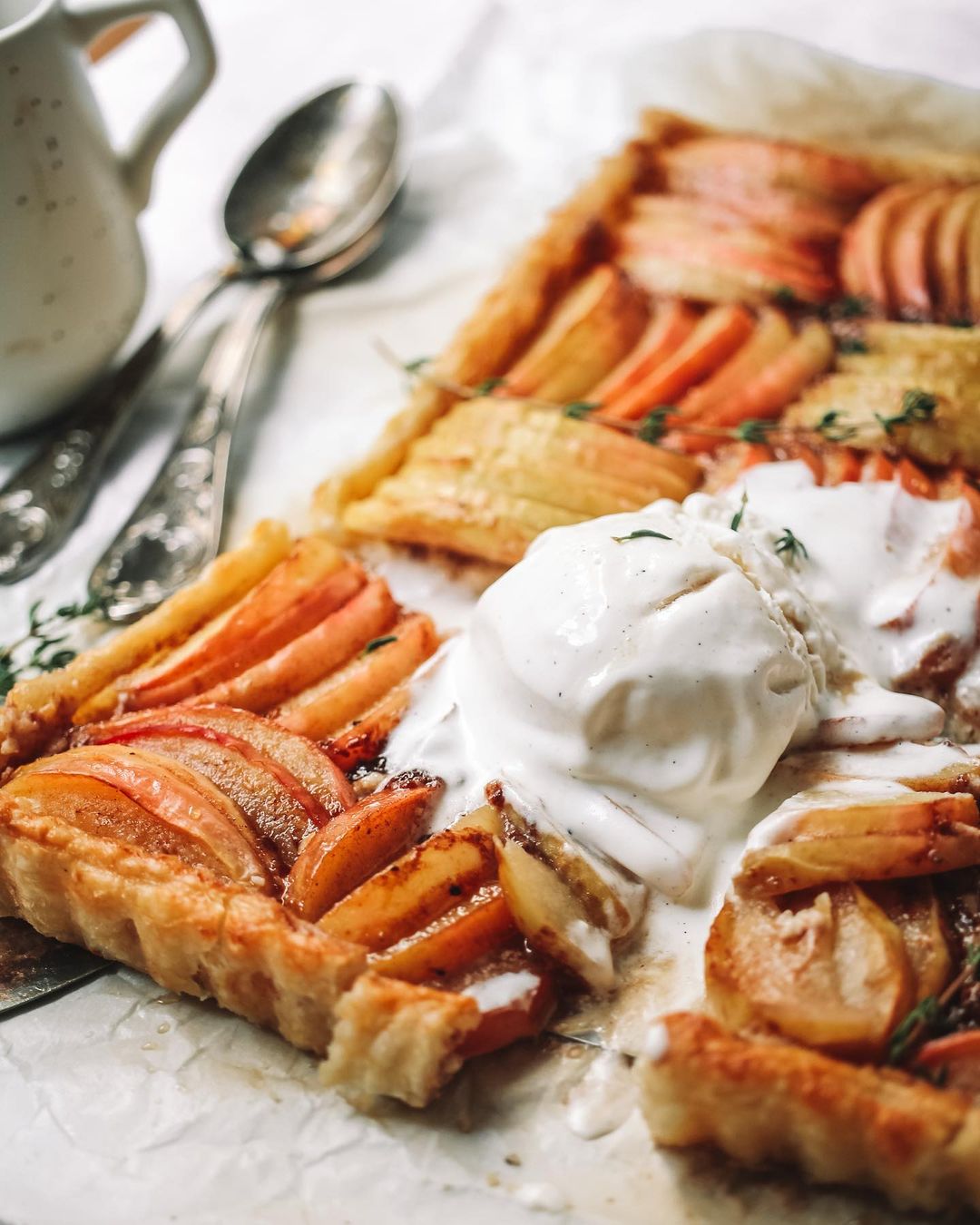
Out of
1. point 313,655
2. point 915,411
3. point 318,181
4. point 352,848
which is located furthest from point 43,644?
point 318,181

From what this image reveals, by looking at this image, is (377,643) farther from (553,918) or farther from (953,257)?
(953,257)

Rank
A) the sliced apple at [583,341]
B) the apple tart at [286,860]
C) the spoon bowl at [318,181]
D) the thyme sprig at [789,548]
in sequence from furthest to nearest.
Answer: the spoon bowl at [318,181] < the sliced apple at [583,341] < the thyme sprig at [789,548] < the apple tart at [286,860]

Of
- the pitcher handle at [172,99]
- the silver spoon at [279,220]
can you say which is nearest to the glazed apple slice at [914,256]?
the silver spoon at [279,220]

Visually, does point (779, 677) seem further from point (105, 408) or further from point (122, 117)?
point (122, 117)

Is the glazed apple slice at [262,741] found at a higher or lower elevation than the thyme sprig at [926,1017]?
higher

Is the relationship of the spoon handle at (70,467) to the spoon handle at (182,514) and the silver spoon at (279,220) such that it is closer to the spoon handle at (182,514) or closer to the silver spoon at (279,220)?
the silver spoon at (279,220)

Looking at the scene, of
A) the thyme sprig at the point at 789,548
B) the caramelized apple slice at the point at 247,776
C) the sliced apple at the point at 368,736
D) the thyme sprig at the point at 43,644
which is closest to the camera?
the caramelized apple slice at the point at 247,776

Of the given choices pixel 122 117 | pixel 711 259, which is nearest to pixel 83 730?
pixel 711 259
